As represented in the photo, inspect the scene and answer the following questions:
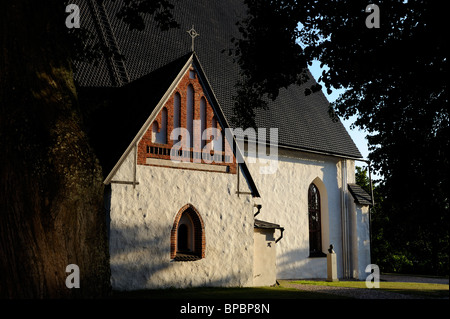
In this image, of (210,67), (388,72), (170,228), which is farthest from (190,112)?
(388,72)

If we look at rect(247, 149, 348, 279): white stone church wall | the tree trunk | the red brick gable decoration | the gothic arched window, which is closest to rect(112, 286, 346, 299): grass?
the red brick gable decoration

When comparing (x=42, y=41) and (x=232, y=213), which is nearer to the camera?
(x=42, y=41)

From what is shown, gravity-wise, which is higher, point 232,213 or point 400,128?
point 400,128

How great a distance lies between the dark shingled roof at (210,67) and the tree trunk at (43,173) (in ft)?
32.6

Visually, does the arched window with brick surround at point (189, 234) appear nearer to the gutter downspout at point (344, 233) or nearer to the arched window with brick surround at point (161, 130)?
the arched window with brick surround at point (161, 130)

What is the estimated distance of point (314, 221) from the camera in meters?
22.7

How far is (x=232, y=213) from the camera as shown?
51.9ft

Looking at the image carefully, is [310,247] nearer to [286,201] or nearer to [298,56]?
[286,201]

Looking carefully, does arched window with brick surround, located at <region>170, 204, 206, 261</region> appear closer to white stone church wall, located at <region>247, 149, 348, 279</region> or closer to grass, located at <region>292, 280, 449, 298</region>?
white stone church wall, located at <region>247, 149, 348, 279</region>

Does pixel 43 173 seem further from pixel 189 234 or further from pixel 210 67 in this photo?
pixel 210 67

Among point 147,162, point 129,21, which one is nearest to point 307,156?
point 147,162

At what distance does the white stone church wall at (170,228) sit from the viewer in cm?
1352
